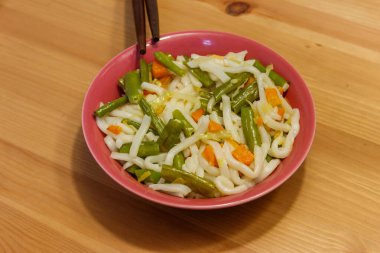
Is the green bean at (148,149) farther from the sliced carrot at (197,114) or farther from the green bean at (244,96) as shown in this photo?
the green bean at (244,96)

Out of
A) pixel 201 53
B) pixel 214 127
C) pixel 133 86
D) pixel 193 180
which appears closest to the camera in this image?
pixel 193 180

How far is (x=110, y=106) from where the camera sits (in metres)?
1.36

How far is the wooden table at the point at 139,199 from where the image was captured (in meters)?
1.24

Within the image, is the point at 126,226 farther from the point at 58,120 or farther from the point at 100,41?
the point at 100,41

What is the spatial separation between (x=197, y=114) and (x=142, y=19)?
13.8 inches

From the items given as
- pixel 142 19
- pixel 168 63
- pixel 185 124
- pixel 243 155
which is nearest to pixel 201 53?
pixel 168 63

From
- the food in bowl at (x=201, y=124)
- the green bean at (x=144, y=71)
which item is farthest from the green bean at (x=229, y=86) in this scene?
the green bean at (x=144, y=71)

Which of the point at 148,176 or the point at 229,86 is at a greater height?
the point at 229,86

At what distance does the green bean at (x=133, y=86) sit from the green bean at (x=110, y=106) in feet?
0.09

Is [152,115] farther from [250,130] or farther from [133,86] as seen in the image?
[250,130]

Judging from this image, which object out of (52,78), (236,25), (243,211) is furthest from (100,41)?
(243,211)

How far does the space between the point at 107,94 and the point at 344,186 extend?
0.78m

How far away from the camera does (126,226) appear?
1268 millimetres

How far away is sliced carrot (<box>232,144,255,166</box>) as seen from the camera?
1222mm
